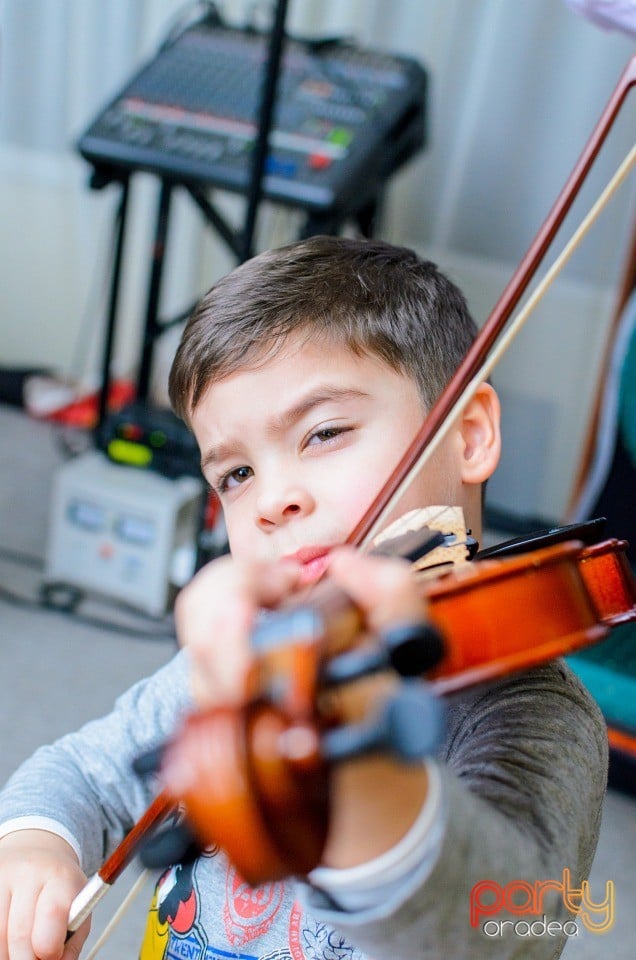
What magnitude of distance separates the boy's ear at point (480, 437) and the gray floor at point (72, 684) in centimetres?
78

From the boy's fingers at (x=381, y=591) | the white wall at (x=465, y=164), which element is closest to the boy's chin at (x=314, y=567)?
the boy's fingers at (x=381, y=591)

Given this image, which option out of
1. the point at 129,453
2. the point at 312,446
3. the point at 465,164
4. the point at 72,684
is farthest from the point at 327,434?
the point at 465,164

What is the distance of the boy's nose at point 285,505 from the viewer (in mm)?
670

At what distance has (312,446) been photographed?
70 centimetres

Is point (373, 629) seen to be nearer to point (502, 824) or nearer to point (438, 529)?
point (502, 824)

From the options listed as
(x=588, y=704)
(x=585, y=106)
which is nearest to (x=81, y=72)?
(x=585, y=106)

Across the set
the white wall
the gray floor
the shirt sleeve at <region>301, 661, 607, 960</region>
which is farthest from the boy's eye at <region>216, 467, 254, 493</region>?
the white wall

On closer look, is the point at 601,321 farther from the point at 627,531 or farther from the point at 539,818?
the point at 539,818

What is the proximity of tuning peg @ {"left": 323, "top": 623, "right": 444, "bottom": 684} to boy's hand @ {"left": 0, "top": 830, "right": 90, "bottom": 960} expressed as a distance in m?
0.38

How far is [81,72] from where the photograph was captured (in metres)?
2.72

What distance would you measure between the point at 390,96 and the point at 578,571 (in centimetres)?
173

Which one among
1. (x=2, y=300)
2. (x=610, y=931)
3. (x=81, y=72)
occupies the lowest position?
(x=2, y=300)

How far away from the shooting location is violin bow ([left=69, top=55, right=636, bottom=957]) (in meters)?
0.59

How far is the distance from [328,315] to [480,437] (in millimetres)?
150
